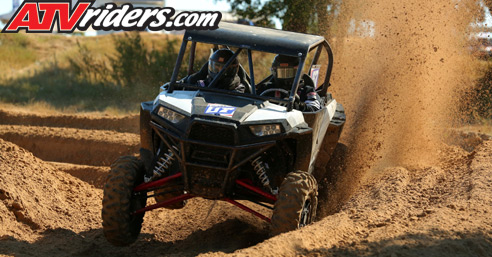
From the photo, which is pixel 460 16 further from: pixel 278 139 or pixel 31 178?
pixel 31 178

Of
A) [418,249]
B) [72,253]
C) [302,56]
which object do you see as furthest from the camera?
[302,56]

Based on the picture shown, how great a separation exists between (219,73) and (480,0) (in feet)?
23.3

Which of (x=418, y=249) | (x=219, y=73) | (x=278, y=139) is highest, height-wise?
(x=219, y=73)

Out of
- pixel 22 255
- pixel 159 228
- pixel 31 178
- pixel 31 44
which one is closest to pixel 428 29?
pixel 159 228

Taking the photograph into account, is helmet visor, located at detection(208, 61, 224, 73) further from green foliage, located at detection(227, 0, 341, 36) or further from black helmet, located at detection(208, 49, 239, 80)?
green foliage, located at detection(227, 0, 341, 36)

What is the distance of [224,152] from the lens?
6.10m

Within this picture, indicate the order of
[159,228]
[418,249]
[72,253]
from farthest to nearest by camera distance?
[159,228] < [72,253] < [418,249]

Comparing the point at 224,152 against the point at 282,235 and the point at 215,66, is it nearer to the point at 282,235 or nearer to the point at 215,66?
the point at 282,235

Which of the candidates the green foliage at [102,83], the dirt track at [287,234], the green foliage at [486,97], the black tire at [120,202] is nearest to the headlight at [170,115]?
the black tire at [120,202]

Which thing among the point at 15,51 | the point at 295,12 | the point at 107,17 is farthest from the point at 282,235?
the point at 15,51

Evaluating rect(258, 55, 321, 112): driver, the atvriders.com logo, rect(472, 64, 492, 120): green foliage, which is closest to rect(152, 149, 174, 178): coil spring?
rect(258, 55, 321, 112): driver

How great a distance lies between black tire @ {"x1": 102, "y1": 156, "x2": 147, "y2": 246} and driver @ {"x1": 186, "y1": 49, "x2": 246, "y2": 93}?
1.39m

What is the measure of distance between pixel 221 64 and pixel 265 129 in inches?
54.7

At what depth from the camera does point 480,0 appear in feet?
40.4
